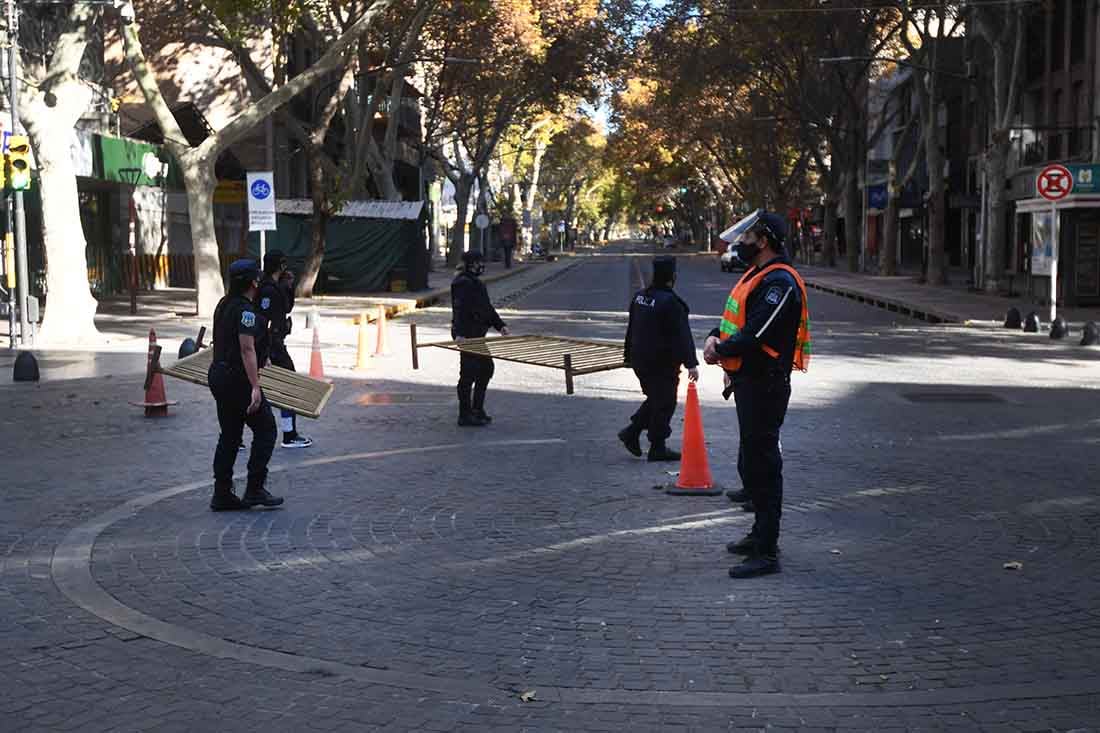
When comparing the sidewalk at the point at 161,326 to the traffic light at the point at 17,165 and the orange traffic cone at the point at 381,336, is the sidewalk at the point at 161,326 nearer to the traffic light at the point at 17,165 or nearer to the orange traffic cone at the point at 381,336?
the orange traffic cone at the point at 381,336

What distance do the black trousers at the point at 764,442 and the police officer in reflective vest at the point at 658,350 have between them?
3.12 meters

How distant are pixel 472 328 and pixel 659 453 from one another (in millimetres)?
3343

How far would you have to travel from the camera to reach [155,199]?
4197 cm

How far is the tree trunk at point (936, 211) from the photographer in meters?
38.0

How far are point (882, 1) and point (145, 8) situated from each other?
2108 cm

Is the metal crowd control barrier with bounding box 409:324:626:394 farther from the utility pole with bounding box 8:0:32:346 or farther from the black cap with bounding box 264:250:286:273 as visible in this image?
the utility pole with bounding box 8:0:32:346

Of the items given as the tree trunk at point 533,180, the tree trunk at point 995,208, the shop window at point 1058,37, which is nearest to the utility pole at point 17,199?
the tree trunk at point 995,208

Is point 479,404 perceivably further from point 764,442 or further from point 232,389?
point 764,442

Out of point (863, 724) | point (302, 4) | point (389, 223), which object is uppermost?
point (302, 4)

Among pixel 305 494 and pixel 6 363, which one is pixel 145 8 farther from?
pixel 305 494

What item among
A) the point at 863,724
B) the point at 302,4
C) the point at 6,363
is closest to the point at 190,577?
the point at 863,724

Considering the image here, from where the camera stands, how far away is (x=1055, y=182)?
2412 cm

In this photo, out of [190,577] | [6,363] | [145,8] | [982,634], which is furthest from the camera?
[145,8]

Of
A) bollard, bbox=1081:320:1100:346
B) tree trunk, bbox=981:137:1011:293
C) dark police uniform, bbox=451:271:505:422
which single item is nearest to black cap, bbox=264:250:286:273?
dark police uniform, bbox=451:271:505:422
